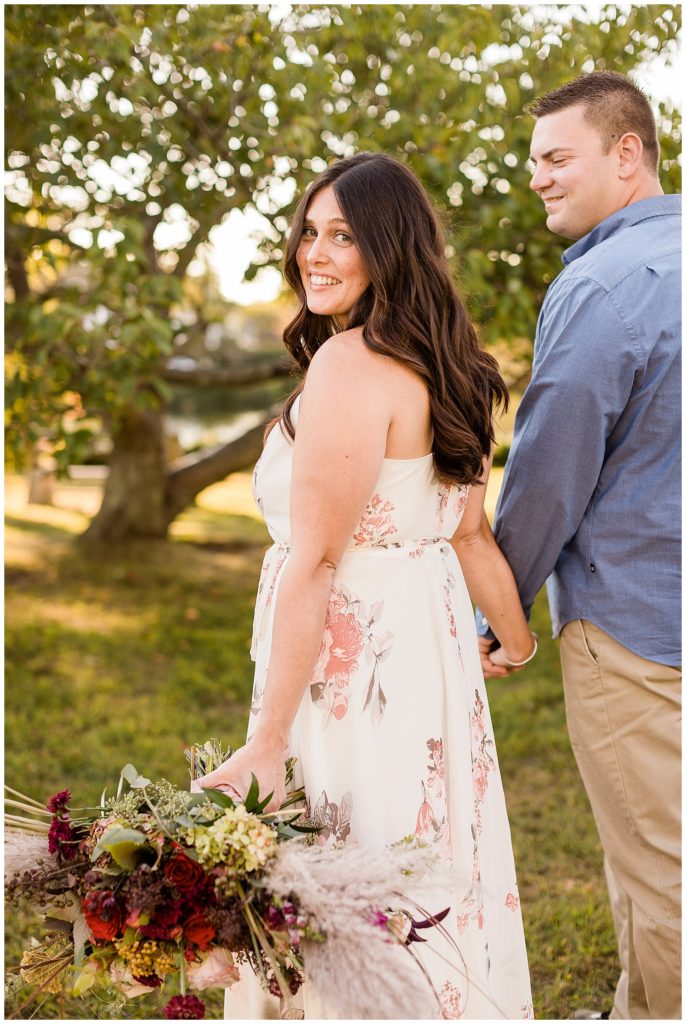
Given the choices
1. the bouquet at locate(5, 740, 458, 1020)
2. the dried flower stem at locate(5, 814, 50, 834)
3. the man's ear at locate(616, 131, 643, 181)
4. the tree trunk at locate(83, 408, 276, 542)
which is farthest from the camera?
the tree trunk at locate(83, 408, 276, 542)

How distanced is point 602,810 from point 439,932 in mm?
585

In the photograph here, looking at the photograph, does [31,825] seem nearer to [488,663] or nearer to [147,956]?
[147,956]

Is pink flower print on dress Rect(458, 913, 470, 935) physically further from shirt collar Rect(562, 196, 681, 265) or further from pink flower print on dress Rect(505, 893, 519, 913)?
shirt collar Rect(562, 196, 681, 265)

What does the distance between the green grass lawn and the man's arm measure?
141cm

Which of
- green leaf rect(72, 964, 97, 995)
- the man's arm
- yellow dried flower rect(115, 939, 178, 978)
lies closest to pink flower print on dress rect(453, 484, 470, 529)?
the man's arm

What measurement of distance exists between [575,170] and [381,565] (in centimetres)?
110

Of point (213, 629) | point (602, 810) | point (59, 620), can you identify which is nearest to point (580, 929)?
point (602, 810)

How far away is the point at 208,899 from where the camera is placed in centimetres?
152

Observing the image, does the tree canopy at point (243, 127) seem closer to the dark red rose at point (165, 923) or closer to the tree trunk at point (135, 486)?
the tree trunk at point (135, 486)

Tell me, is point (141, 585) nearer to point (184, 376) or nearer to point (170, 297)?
point (184, 376)

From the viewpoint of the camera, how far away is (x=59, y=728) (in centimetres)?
492

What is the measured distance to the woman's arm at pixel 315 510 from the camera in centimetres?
172

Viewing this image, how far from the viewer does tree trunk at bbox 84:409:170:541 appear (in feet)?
25.9

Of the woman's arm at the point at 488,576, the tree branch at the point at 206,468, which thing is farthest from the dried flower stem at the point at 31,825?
the tree branch at the point at 206,468
